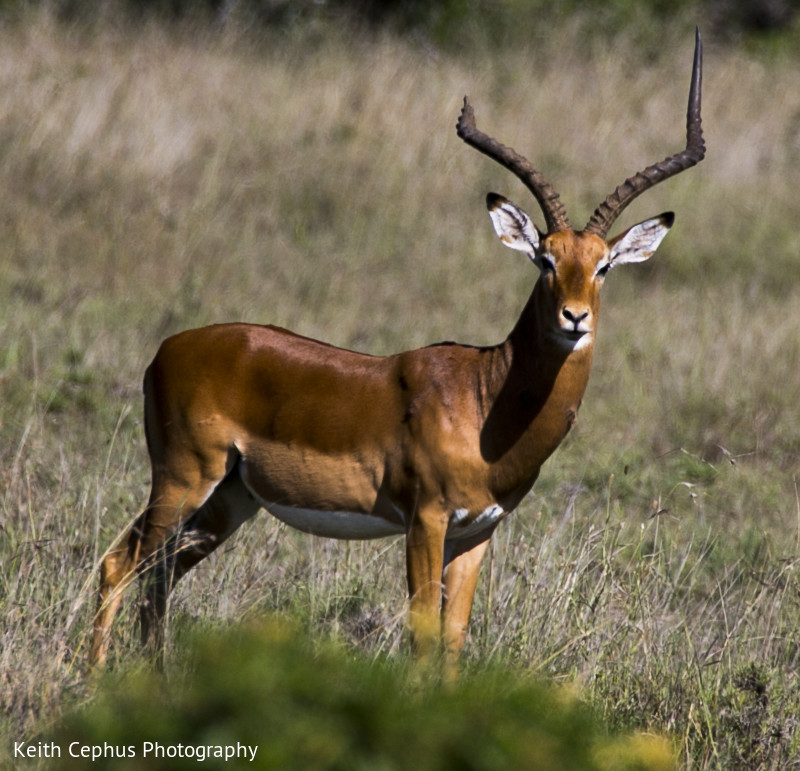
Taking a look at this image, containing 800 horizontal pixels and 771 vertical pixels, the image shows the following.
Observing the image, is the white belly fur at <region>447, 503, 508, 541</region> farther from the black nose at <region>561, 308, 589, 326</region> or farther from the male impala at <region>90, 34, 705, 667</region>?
the black nose at <region>561, 308, 589, 326</region>

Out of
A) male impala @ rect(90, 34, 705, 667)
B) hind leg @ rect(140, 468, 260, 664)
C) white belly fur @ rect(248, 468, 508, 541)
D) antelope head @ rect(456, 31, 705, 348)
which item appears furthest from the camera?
hind leg @ rect(140, 468, 260, 664)

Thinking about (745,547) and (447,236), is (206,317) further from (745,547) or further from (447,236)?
(745,547)

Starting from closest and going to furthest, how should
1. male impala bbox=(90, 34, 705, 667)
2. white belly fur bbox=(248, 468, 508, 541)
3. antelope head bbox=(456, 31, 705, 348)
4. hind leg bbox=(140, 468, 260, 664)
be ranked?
antelope head bbox=(456, 31, 705, 348) → male impala bbox=(90, 34, 705, 667) → white belly fur bbox=(248, 468, 508, 541) → hind leg bbox=(140, 468, 260, 664)

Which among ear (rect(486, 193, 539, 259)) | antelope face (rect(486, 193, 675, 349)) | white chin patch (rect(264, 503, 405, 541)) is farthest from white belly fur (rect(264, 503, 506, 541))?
ear (rect(486, 193, 539, 259))

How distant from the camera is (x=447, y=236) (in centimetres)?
1121

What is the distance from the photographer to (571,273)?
171 inches

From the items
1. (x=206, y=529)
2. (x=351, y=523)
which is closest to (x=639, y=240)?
(x=351, y=523)

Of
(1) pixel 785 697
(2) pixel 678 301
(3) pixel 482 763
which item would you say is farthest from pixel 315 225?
(3) pixel 482 763

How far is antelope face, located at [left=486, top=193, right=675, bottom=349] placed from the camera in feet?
13.9

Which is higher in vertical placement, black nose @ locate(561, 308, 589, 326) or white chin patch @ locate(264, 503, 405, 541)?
black nose @ locate(561, 308, 589, 326)

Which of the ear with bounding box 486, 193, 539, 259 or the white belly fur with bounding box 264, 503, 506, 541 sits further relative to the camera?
the ear with bounding box 486, 193, 539, 259

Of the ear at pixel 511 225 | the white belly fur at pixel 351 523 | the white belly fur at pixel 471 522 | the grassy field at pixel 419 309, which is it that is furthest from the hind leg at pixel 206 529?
the ear at pixel 511 225

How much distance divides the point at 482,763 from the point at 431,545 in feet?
7.53

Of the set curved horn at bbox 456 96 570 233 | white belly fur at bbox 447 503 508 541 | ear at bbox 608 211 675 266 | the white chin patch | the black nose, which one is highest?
curved horn at bbox 456 96 570 233
